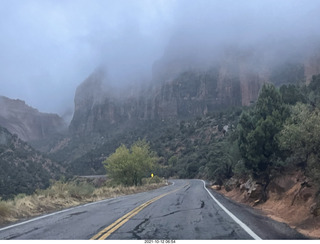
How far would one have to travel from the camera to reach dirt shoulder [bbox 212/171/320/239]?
33.9ft

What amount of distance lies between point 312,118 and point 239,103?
154364 millimetres

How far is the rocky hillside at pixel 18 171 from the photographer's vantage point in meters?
52.6

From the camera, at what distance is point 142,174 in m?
51.6

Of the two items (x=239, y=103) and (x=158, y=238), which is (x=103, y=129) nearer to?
(x=239, y=103)

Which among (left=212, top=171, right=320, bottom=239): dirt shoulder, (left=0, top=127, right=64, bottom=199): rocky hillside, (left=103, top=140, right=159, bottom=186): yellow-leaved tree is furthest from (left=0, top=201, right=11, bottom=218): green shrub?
(left=0, top=127, right=64, bottom=199): rocky hillside

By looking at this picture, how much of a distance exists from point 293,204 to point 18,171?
5545 cm

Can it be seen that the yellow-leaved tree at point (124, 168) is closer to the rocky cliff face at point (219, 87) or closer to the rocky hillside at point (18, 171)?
the rocky hillside at point (18, 171)

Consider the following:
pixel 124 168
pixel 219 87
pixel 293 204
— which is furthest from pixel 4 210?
pixel 219 87

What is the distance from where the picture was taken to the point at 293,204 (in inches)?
546

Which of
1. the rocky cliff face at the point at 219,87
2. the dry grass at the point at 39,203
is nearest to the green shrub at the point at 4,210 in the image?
the dry grass at the point at 39,203

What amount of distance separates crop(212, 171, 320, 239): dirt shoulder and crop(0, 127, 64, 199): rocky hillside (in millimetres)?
38588

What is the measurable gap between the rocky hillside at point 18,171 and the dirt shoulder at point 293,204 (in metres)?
38.6

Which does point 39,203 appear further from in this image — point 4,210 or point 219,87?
point 219,87
